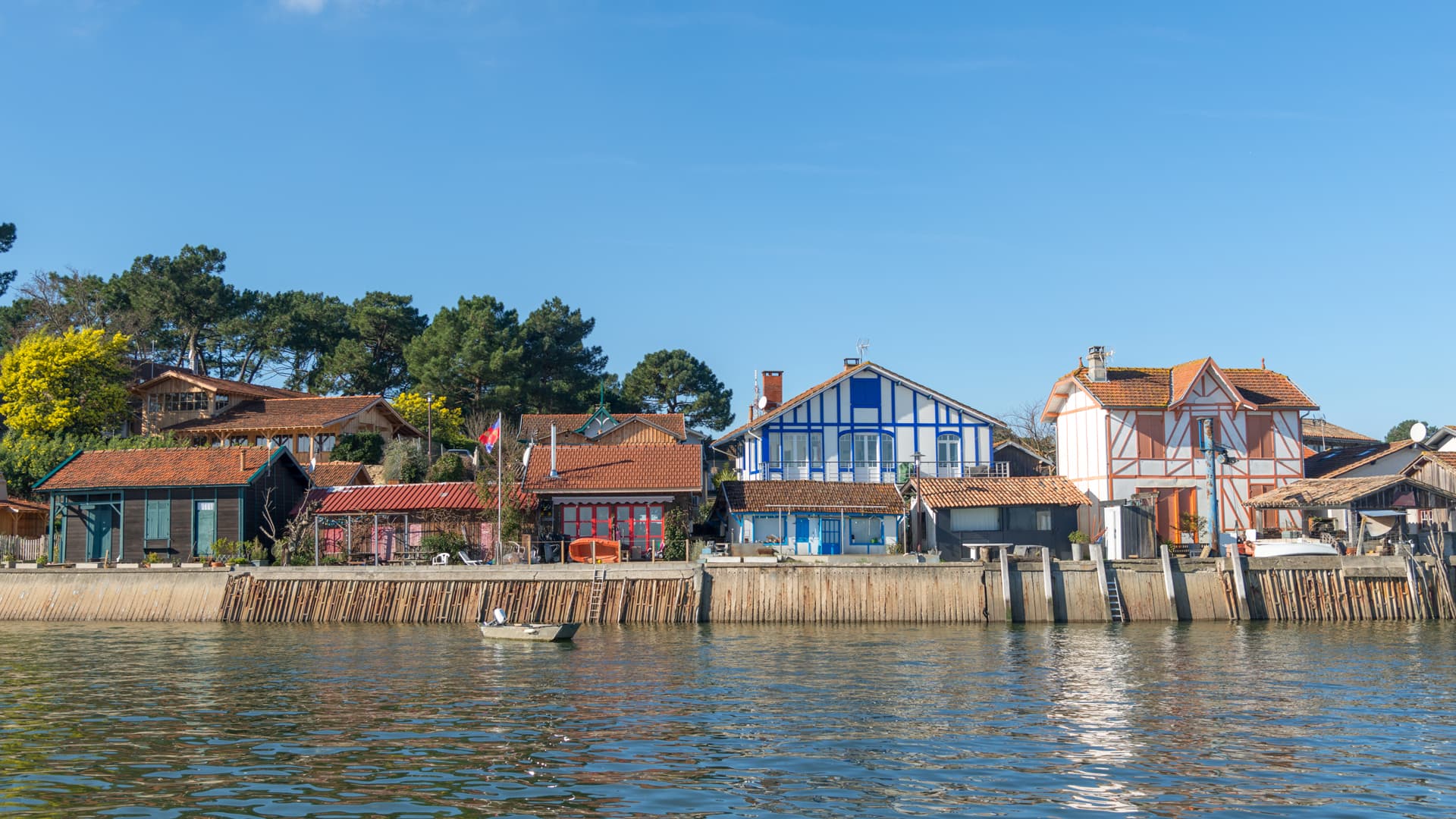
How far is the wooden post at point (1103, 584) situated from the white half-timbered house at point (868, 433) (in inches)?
608

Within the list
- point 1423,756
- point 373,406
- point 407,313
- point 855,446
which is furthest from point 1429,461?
point 407,313

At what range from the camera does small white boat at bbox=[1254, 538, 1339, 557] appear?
4375 cm

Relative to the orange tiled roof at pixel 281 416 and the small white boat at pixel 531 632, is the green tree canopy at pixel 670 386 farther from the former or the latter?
the small white boat at pixel 531 632

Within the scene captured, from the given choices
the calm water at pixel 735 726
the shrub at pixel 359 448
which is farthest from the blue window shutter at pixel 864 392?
the shrub at pixel 359 448

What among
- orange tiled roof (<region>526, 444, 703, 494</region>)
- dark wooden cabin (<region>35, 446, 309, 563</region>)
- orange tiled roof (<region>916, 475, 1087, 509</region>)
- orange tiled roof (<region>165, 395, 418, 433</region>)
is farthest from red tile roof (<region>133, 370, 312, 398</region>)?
orange tiled roof (<region>916, 475, 1087, 509</region>)

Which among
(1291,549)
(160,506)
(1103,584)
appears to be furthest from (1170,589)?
(160,506)

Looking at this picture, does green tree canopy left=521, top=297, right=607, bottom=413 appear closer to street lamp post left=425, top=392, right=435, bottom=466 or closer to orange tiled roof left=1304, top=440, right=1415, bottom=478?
street lamp post left=425, top=392, right=435, bottom=466

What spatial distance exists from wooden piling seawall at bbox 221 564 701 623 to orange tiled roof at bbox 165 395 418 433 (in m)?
26.7

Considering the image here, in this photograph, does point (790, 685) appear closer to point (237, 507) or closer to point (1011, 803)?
point (1011, 803)

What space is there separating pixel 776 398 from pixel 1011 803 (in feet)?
171

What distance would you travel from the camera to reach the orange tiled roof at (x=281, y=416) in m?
70.2

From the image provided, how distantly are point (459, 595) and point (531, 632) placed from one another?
22.9ft

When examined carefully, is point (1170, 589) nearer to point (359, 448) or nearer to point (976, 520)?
point (976, 520)

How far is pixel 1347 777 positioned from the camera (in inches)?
747
